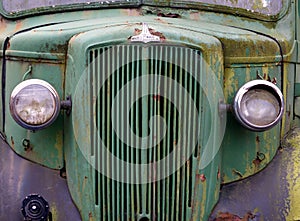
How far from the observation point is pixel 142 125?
3871 mm

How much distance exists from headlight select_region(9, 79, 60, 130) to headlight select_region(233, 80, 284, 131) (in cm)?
110

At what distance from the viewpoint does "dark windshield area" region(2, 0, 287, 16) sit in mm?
4500

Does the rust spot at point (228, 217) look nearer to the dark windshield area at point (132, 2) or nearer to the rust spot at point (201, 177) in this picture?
the rust spot at point (201, 177)

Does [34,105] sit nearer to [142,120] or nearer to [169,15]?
[142,120]

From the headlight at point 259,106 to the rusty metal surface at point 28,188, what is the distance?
118cm

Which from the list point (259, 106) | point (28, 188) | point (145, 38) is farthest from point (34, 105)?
point (259, 106)

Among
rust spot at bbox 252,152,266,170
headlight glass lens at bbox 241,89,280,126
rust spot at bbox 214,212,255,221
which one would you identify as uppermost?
headlight glass lens at bbox 241,89,280,126

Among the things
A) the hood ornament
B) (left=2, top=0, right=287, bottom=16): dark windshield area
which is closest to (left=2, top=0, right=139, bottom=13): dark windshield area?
(left=2, top=0, right=287, bottom=16): dark windshield area

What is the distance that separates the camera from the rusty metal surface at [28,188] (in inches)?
160

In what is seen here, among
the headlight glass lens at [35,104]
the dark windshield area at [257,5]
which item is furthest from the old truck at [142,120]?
the dark windshield area at [257,5]

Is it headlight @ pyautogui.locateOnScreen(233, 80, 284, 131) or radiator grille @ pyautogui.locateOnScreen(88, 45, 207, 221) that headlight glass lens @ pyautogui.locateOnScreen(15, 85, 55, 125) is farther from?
headlight @ pyautogui.locateOnScreen(233, 80, 284, 131)

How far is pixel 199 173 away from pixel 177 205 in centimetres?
24

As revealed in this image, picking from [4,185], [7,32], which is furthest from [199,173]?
[7,32]

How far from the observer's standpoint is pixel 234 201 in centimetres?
421
